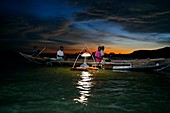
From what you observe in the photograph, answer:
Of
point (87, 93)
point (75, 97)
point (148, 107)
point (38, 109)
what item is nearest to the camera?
point (38, 109)

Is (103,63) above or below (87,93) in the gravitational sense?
above

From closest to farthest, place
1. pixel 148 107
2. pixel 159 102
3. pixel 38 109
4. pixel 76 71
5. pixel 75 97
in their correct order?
pixel 38 109, pixel 148 107, pixel 159 102, pixel 75 97, pixel 76 71

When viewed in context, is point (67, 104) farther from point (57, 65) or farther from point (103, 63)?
point (57, 65)

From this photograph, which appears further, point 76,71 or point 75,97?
point 76,71

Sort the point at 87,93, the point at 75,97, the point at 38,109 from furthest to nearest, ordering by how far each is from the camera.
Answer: the point at 87,93
the point at 75,97
the point at 38,109

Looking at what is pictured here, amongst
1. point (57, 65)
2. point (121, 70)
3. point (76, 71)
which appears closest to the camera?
point (76, 71)

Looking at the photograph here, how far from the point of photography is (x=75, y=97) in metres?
9.73

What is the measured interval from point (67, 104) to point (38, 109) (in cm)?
126

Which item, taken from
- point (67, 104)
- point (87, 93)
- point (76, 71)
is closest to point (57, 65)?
point (76, 71)

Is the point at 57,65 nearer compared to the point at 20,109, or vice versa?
the point at 20,109

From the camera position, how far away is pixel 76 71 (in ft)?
71.5

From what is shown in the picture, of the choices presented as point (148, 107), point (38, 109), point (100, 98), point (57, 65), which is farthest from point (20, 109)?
point (57, 65)

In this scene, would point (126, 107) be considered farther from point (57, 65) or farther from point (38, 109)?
point (57, 65)

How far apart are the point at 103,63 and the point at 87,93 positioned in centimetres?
1353
